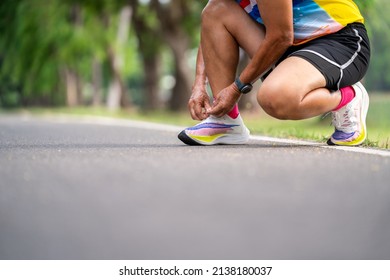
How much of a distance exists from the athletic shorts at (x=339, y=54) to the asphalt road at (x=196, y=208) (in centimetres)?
80

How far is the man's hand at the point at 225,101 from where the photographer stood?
14.9 ft

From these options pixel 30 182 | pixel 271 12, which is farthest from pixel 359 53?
pixel 30 182

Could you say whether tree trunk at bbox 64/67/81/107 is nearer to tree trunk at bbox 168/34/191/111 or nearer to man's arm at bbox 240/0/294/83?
tree trunk at bbox 168/34/191/111

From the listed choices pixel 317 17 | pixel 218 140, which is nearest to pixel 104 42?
pixel 218 140

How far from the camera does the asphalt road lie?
2098 millimetres

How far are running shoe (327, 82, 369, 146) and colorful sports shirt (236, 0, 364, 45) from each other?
0.40 meters

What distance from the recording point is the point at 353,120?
468 centimetres

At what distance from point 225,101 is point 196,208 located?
2133mm

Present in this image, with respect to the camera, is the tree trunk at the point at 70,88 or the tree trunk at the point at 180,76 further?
the tree trunk at the point at 70,88

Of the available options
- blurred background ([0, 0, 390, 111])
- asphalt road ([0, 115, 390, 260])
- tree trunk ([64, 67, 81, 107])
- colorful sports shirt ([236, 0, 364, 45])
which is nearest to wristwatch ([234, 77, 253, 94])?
colorful sports shirt ([236, 0, 364, 45])

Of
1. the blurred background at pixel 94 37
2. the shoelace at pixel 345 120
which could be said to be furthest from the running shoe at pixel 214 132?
the blurred background at pixel 94 37

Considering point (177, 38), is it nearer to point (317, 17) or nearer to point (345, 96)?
point (317, 17)

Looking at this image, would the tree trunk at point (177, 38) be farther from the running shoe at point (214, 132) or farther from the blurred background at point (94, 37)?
the running shoe at point (214, 132)
